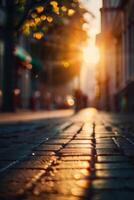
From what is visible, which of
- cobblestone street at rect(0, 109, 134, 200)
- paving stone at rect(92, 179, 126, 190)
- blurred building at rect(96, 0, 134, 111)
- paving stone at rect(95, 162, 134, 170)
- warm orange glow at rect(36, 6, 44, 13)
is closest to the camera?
cobblestone street at rect(0, 109, 134, 200)

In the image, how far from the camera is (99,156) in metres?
4.30

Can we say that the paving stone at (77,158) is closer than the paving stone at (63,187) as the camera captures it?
No

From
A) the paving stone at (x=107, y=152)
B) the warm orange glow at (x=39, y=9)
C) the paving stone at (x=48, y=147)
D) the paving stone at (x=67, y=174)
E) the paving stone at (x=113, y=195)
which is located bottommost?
the paving stone at (x=113, y=195)

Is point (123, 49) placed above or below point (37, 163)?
above

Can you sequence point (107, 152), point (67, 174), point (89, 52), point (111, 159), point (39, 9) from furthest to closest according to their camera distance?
point (89, 52)
point (39, 9)
point (107, 152)
point (111, 159)
point (67, 174)

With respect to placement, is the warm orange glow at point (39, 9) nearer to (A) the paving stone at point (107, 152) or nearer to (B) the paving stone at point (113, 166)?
(A) the paving stone at point (107, 152)

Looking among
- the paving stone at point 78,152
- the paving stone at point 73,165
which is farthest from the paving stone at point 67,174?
the paving stone at point 78,152

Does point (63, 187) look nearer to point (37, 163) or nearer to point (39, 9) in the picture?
point (37, 163)

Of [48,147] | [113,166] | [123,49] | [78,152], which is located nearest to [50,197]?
[113,166]

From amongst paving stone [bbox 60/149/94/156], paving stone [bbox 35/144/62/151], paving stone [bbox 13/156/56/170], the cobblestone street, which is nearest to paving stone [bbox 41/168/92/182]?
the cobblestone street

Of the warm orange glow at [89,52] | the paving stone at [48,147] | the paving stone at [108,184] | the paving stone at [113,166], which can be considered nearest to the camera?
the paving stone at [108,184]

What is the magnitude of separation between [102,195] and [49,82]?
151 ft

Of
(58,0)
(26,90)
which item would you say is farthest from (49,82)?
(58,0)

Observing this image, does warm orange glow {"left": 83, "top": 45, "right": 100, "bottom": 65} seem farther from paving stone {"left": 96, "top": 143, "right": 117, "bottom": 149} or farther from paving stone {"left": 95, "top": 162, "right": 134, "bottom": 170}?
paving stone {"left": 95, "top": 162, "right": 134, "bottom": 170}
